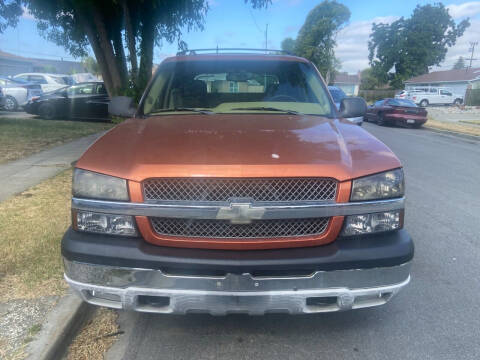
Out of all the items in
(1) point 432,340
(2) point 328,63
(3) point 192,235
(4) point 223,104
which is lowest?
(1) point 432,340

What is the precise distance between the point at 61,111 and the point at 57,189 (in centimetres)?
1033

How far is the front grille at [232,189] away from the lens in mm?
2090

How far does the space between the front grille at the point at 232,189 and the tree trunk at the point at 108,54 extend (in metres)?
7.21

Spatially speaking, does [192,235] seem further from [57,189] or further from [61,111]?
[61,111]

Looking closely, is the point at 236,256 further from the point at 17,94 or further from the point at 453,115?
the point at 453,115

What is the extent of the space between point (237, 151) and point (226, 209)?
362mm

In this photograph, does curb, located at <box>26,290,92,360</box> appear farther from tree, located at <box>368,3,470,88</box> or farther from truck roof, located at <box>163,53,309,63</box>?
tree, located at <box>368,3,470,88</box>

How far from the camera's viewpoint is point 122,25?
950cm

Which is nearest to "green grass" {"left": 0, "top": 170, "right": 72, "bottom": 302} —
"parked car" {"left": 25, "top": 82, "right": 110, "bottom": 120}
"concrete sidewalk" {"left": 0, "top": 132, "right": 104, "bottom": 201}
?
"concrete sidewalk" {"left": 0, "top": 132, "right": 104, "bottom": 201}

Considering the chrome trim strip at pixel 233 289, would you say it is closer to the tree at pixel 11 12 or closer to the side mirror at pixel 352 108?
the side mirror at pixel 352 108

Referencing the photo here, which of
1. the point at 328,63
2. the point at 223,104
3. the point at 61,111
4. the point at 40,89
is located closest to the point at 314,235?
the point at 223,104

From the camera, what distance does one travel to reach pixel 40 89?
17.8 metres

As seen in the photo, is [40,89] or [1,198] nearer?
[1,198]

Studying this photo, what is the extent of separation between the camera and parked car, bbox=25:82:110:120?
14242 millimetres
